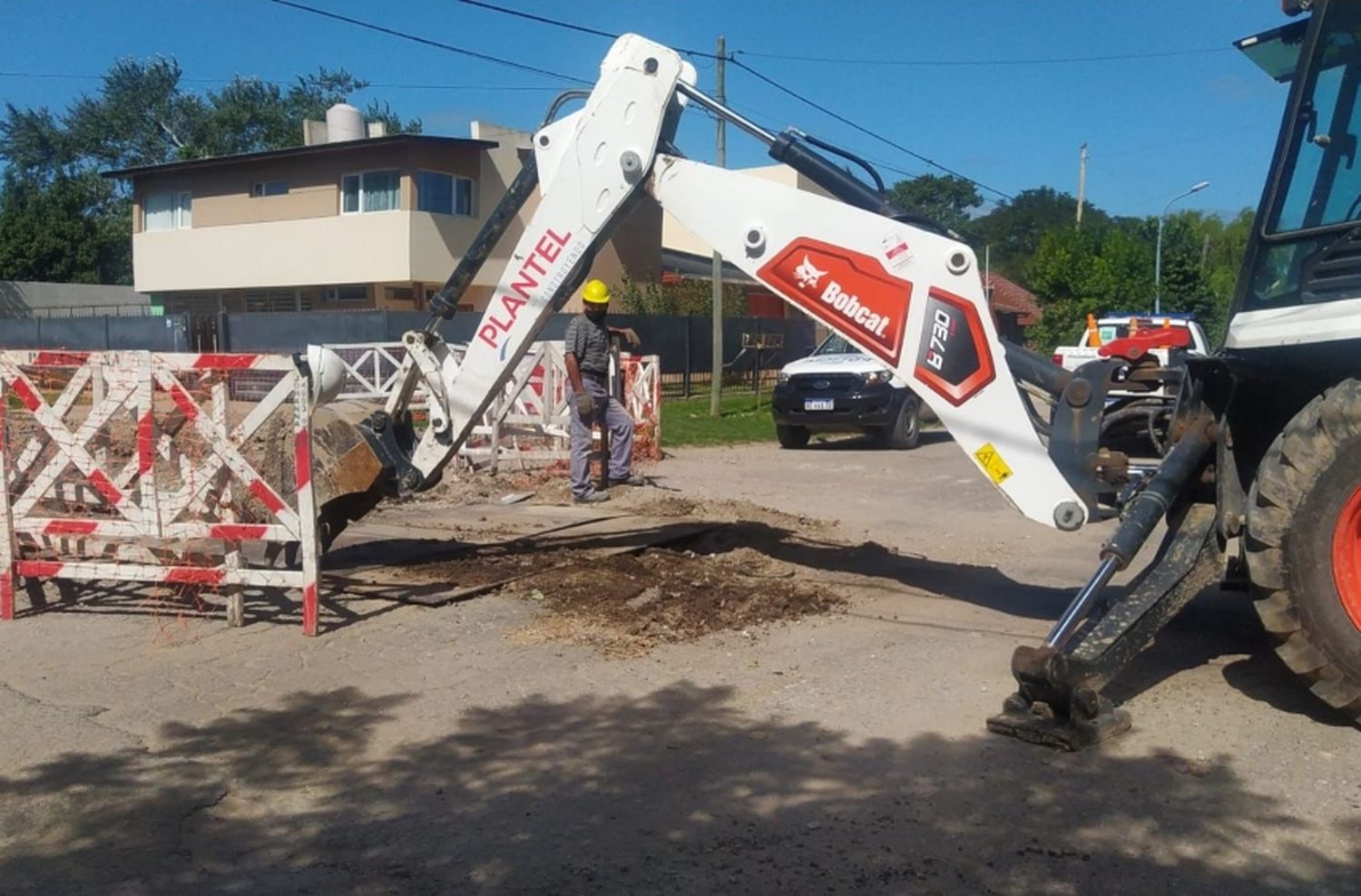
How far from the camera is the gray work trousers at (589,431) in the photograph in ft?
35.3

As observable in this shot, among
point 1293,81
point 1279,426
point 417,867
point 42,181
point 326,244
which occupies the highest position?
point 42,181

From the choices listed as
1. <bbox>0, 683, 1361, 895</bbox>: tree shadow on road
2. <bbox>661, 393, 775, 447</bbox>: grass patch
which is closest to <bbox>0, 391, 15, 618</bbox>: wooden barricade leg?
<bbox>0, 683, 1361, 895</bbox>: tree shadow on road

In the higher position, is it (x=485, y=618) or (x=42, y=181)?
(x=42, y=181)

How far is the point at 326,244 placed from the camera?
33938mm

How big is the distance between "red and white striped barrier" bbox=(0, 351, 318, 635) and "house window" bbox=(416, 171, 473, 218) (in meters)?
26.1

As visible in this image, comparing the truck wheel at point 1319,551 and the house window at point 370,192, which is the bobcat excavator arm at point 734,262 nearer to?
the truck wheel at point 1319,551

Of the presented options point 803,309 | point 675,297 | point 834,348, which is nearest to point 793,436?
point 834,348

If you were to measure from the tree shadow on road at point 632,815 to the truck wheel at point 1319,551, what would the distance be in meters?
0.68

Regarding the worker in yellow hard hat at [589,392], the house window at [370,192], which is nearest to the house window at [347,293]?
the house window at [370,192]

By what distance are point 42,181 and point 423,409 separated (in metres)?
64.1

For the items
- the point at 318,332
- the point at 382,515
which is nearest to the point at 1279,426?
the point at 382,515

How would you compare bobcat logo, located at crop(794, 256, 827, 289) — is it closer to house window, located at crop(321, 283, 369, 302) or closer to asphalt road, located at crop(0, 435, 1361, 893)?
asphalt road, located at crop(0, 435, 1361, 893)

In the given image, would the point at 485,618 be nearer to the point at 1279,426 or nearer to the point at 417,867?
the point at 417,867

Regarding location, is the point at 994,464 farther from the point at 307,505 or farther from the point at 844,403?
the point at 844,403
